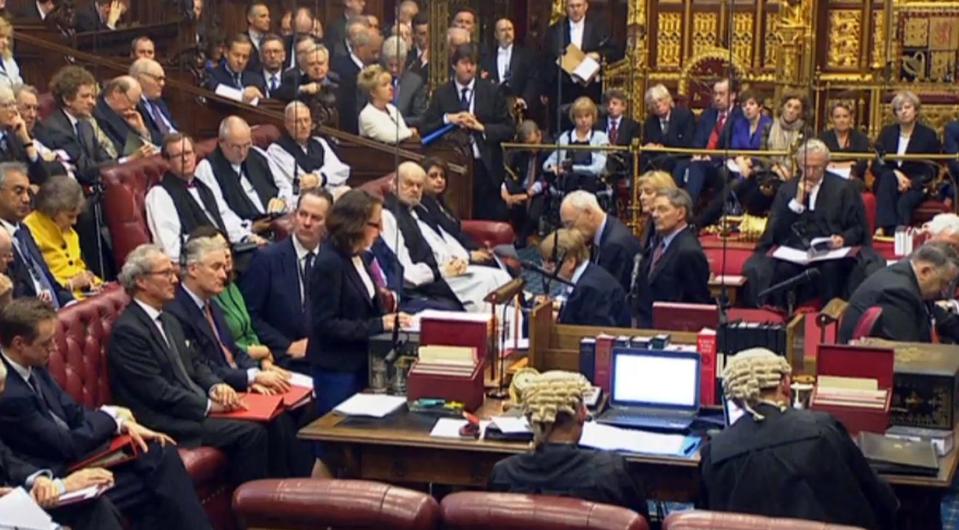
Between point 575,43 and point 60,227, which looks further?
point 575,43

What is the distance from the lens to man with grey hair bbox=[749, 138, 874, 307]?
8.12m

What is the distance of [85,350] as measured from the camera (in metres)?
5.63

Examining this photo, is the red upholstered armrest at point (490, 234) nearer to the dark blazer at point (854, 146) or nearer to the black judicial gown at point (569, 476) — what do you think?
the dark blazer at point (854, 146)

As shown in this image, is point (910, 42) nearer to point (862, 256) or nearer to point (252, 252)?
point (862, 256)

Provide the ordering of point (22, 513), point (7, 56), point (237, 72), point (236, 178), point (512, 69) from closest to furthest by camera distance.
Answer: point (22, 513) < point (236, 178) < point (7, 56) < point (237, 72) < point (512, 69)

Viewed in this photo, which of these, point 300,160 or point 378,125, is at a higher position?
point 378,125

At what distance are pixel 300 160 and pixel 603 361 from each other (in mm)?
3847

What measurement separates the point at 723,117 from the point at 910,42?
2.35 m

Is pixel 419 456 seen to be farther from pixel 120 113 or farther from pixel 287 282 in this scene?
pixel 120 113

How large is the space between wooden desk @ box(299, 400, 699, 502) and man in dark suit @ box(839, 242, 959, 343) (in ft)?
4.54

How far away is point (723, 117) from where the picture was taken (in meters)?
10.9

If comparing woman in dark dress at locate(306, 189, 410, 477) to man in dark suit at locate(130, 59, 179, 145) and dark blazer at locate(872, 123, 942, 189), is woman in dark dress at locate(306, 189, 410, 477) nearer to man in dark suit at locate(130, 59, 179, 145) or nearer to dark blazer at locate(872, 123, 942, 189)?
man in dark suit at locate(130, 59, 179, 145)

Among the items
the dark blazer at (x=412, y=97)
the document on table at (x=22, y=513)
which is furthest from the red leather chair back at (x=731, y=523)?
the dark blazer at (x=412, y=97)

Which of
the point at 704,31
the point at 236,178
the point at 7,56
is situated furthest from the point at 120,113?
the point at 704,31
